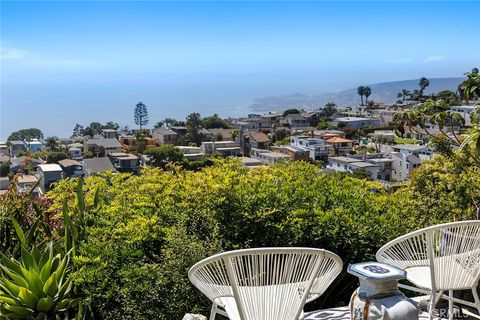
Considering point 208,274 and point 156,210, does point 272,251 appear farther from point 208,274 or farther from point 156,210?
point 156,210

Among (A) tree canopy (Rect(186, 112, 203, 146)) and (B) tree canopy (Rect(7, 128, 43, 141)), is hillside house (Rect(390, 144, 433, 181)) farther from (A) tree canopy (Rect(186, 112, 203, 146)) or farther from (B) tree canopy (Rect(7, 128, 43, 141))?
(B) tree canopy (Rect(7, 128, 43, 141))

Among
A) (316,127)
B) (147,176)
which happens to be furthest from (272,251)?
(316,127)

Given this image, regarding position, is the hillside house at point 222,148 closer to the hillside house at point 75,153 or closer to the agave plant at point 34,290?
the hillside house at point 75,153

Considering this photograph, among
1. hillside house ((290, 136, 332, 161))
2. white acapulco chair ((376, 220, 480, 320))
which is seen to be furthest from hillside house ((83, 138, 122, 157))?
white acapulco chair ((376, 220, 480, 320))

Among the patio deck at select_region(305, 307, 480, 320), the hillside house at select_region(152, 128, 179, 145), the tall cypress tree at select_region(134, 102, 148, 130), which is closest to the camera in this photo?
the patio deck at select_region(305, 307, 480, 320)

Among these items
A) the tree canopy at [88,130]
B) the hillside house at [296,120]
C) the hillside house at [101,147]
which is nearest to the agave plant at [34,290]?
the hillside house at [101,147]
